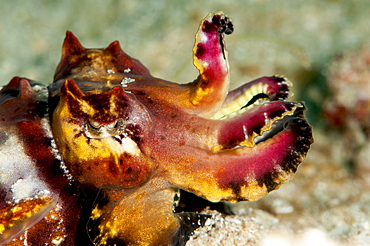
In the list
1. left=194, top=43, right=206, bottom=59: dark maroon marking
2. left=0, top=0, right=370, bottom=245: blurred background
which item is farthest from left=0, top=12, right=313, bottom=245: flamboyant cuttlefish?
left=0, top=0, right=370, bottom=245: blurred background

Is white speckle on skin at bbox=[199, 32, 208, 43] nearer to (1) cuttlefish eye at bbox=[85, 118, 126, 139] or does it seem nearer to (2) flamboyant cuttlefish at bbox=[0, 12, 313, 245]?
(2) flamboyant cuttlefish at bbox=[0, 12, 313, 245]

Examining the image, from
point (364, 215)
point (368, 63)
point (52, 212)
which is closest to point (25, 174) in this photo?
point (52, 212)

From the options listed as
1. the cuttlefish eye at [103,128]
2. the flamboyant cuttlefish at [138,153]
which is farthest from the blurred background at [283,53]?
the cuttlefish eye at [103,128]

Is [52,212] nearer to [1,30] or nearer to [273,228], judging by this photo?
[273,228]

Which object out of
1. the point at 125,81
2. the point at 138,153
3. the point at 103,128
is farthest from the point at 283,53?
the point at 103,128

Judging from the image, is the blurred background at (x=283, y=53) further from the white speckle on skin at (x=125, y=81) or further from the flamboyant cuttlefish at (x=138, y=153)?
the white speckle on skin at (x=125, y=81)
